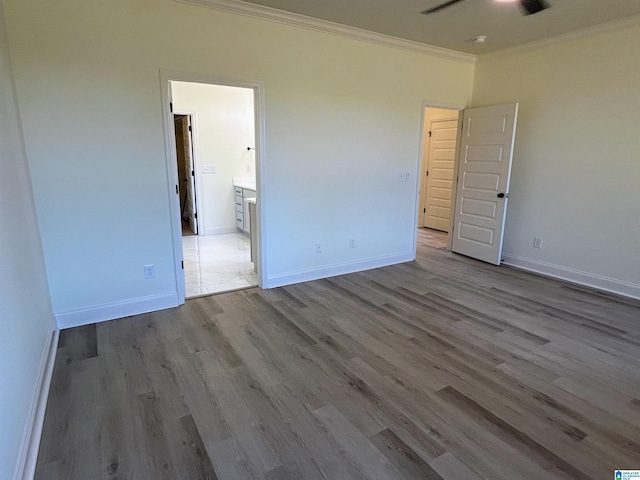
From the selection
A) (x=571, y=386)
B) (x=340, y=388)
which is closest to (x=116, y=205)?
(x=340, y=388)

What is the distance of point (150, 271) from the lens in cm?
328

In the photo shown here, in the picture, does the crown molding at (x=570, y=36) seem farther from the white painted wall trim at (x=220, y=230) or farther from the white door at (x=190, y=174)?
the white painted wall trim at (x=220, y=230)

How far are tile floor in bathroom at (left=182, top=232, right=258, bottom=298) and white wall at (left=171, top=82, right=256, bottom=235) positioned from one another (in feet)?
1.55

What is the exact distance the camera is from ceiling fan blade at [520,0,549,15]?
3146mm

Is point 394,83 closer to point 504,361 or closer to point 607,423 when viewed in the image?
point 504,361

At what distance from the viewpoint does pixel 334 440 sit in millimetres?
1848

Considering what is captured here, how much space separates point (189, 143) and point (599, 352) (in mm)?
6195

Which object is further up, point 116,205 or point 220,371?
point 116,205

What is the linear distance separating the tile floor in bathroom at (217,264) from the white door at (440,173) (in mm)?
3731

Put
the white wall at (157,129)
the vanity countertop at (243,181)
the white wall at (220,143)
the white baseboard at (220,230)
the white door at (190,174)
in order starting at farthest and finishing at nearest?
the white baseboard at (220,230) < the vanity countertop at (243,181) < the white door at (190,174) < the white wall at (220,143) < the white wall at (157,129)

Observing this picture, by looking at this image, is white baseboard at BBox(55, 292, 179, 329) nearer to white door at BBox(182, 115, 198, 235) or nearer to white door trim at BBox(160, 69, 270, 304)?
white door trim at BBox(160, 69, 270, 304)

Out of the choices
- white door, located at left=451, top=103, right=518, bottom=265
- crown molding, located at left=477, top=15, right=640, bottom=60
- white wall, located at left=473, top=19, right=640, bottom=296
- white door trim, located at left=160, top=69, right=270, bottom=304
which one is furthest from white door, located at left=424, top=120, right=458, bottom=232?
white door trim, located at left=160, top=69, right=270, bottom=304

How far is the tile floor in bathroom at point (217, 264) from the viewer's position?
13.2 feet

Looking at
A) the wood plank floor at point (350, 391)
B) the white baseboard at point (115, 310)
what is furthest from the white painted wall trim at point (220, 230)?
the white baseboard at point (115, 310)
